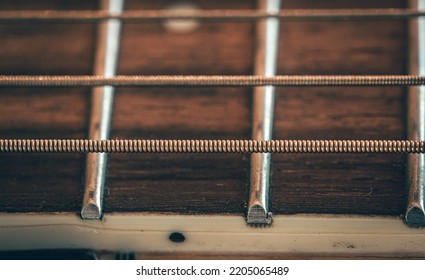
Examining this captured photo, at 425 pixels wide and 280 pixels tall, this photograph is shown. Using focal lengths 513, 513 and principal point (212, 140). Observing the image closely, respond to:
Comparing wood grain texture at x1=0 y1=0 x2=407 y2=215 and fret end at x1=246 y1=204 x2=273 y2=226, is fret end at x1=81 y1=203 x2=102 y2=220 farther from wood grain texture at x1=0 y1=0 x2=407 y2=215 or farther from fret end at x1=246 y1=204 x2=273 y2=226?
fret end at x1=246 y1=204 x2=273 y2=226

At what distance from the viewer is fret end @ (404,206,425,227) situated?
0.77m

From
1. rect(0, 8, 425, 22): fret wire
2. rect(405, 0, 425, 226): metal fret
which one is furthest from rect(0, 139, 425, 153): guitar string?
rect(0, 8, 425, 22): fret wire

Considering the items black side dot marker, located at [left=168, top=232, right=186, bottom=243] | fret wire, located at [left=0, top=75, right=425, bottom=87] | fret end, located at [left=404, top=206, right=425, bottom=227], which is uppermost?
fret wire, located at [left=0, top=75, right=425, bottom=87]

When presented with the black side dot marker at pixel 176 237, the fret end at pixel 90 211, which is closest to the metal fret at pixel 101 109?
the fret end at pixel 90 211

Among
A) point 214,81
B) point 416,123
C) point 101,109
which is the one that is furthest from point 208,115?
point 416,123

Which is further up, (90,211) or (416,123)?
(416,123)

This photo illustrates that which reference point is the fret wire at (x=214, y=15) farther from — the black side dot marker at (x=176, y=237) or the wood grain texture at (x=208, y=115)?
the black side dot marker at (x=176, y=237)

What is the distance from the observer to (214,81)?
33.5 inches

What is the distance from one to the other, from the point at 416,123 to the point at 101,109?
52 cm

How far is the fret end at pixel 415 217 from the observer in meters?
0.77

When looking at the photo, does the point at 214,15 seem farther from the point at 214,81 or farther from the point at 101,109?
the point at 101,109

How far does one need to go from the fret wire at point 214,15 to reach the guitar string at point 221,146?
28 cm

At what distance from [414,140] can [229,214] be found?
307 millimetres

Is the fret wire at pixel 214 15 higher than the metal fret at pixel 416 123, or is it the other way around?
the fret wire at pixel 214 15
